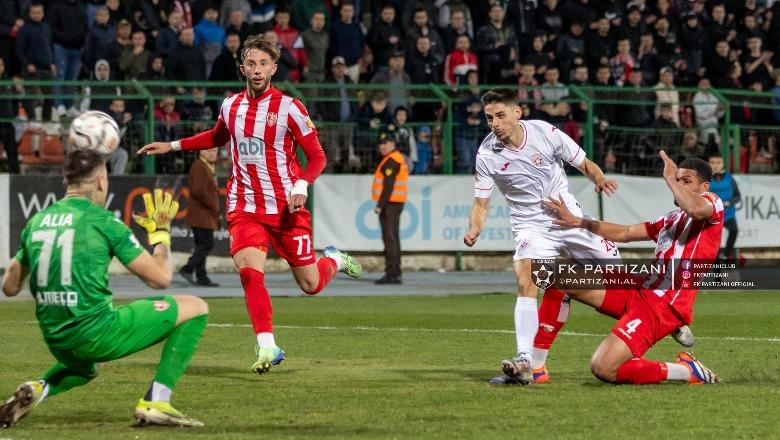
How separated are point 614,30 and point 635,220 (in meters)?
4.62

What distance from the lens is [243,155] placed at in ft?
37.0

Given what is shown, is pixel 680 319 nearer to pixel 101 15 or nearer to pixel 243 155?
pixel 243 155

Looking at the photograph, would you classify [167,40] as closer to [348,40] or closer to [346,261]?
[348,40]

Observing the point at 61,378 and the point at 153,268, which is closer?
the point at 153,268

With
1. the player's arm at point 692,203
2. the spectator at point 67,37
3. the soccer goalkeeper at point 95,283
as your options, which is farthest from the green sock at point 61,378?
the spectator at point 67,37

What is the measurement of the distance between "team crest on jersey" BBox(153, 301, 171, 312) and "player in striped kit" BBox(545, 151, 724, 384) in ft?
10.7

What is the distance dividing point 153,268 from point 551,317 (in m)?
3.97

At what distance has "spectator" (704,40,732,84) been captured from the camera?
27.4 metres

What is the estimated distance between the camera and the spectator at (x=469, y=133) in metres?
23.5

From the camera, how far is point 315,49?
2439 centimetres

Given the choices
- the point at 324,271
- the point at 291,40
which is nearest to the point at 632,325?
the point at 324,271

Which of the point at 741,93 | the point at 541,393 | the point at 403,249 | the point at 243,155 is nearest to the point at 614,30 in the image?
the point at 741,93

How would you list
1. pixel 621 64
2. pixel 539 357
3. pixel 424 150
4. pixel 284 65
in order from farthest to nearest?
pixel 621 64 → pixel 284 65 → pixel 424 150 → pixel 539 357

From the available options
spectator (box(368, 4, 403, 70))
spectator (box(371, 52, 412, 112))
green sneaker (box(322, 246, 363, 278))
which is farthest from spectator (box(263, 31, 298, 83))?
green sneaker (box(322, 246, 363, 278))
